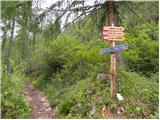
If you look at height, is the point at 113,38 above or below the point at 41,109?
above

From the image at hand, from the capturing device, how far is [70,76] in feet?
40.2

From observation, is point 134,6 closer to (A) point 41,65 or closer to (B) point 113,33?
(B) point 113,33

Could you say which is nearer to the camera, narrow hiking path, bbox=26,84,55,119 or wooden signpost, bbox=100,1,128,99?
wooden signpost, bbox=100,1,128,99

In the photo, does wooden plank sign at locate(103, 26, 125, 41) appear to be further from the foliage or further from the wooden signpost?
the foliage

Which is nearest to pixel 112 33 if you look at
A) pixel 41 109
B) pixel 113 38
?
pixel 113 38

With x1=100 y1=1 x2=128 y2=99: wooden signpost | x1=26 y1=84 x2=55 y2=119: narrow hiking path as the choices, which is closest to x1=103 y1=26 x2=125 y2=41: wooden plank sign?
x1=100 y1=1 x2=128 y2=99: wooden signpost

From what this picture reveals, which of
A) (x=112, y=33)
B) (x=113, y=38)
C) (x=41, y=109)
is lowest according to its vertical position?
(x=41, y=109)

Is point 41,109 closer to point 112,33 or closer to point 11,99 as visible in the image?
point 11,99

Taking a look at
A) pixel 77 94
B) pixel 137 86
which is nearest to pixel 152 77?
pixel 137 86

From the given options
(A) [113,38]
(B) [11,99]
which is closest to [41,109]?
(B) [11,99]

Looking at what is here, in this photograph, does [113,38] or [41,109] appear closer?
[113,38]

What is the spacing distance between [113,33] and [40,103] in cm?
484

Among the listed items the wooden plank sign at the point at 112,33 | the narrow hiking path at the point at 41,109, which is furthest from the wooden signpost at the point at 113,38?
the narrow hiking path at the point at 41,109

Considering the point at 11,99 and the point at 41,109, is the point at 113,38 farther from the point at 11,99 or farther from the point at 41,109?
the point at 41,109
